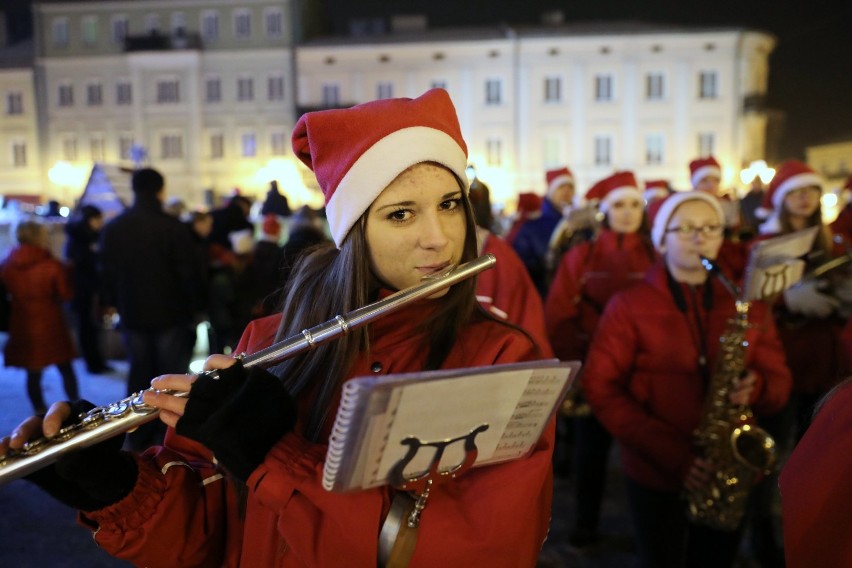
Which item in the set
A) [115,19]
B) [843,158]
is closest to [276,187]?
[115,19]

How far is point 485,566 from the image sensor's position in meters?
1.26

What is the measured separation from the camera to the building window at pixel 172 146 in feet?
126

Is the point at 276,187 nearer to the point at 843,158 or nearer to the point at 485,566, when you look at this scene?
the point at 485,566

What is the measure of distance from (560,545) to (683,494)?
4.50 ft

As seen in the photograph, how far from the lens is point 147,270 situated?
5363mm

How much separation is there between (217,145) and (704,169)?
35635mm

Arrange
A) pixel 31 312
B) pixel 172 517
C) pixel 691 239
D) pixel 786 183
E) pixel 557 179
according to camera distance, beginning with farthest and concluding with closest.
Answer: pixel 557 179
pixel 31 312
pixel 786 183
pixel 691 239
pixel 172 517

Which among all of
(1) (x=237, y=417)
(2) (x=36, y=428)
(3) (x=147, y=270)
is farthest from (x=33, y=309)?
(1) (x=237, y=417)

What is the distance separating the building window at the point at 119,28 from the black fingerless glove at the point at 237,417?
44880 millimetres

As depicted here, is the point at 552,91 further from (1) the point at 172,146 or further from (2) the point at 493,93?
(1) the point at 172,146

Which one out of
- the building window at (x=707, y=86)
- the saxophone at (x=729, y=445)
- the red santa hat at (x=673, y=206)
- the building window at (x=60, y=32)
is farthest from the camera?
the building window at (x=60, y=32)

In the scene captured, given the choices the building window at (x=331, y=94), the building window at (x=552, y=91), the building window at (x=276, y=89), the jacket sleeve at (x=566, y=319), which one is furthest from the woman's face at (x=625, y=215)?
the building window at (x=276, y=89)

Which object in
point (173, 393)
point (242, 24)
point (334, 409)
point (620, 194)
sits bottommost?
point (334, 409)

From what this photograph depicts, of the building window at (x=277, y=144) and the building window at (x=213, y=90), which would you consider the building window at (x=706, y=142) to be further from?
the building window at (x=213, y=90)
